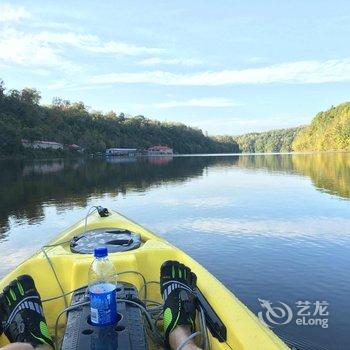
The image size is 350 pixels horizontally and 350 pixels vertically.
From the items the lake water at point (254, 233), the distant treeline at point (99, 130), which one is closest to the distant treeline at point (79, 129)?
the distant treeline at point (99, 130)

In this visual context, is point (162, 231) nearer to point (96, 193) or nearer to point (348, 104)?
point (96, 193)

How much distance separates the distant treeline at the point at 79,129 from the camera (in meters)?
82.5

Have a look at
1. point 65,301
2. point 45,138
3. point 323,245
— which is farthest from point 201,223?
point 45,138

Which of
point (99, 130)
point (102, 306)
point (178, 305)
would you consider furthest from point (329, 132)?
point (102, 306)

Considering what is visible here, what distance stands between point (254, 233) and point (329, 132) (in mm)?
127515

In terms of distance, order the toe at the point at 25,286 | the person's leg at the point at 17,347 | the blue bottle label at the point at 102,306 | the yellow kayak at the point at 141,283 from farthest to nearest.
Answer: the toe at the point at 25,286 → the yellow kayak at the point at 141,283 → the blue bottle label at the point at 102,306 → the person's leg at the point at 17,347

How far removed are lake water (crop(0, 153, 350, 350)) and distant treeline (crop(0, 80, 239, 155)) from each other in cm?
5629

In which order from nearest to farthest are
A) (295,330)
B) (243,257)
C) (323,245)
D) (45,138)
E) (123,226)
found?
(295,330) → (123,226) → (243,257) → (323,245) → (45,138)

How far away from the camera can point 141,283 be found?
3980 millimetres

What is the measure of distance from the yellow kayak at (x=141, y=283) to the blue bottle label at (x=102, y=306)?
0.62m

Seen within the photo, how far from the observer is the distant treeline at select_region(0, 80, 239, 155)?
82.5 metres

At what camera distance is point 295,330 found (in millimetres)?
5387

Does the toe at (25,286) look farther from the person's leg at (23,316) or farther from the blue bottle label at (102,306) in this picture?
the blue bottle label at (102,306)

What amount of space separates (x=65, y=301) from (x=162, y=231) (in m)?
8.07
